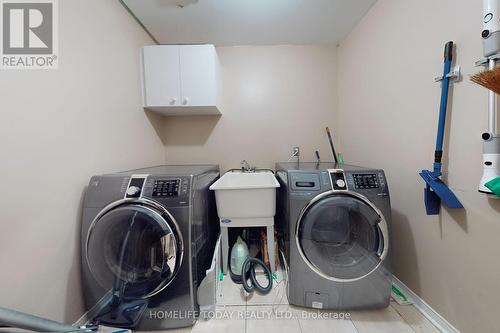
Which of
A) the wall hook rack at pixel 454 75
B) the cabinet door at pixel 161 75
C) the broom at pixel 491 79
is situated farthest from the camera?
the cabinet door at pixel 161 75

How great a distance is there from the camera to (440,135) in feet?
3.56

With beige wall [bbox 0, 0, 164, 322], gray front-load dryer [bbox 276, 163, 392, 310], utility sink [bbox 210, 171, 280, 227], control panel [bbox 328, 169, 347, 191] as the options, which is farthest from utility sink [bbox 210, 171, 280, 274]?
beige wall [bbox 0, 0, 164, 322]

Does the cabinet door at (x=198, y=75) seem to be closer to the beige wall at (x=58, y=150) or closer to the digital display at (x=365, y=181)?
the beige wall at (x=58, y=150)

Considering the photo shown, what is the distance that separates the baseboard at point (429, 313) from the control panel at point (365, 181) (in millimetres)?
803

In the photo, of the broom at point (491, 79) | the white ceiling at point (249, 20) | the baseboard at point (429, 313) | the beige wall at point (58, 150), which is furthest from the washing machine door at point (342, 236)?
the white ceiling at point (249, 20)

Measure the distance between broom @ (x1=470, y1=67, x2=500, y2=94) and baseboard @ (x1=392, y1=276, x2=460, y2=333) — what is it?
1.23 meters

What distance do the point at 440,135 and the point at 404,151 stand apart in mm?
328

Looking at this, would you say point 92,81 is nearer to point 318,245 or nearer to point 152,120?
point 152,120

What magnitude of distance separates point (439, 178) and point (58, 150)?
212 centimetres

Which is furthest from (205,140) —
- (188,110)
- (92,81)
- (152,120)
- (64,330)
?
(64,330)

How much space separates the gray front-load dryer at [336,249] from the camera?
125 centimetres

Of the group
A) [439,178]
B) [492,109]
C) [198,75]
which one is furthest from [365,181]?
[198,75]

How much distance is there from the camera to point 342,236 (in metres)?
1.35

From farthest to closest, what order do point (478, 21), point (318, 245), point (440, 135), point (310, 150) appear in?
point (310, 150), point (318, 245), point (440, 135), point (478, 21)
